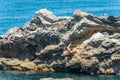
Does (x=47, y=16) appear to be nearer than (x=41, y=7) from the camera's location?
Yes

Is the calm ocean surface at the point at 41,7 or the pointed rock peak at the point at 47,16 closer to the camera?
the pointed rock peak at the point at 47,16

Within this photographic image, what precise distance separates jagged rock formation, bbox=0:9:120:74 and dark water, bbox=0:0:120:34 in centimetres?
2711

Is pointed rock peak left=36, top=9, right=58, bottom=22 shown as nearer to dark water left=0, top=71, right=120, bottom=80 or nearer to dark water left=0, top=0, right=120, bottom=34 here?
dark water left=0, top=71, right=120, bottom=80

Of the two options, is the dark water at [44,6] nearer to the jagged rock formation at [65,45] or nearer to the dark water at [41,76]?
the jagged rock formation at [65,45]

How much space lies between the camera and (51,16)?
280ft

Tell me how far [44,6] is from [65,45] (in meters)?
62.4

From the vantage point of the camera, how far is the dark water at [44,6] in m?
123

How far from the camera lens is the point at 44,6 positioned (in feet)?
464

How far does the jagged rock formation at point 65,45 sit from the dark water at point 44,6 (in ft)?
88.9

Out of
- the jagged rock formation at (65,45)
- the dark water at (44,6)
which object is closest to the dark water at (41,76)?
the jagged rock formation at (65,45)

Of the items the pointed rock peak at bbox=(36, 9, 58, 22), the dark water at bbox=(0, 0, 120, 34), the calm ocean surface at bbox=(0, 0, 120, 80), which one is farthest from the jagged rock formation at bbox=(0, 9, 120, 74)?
the dark water at bbox=(0, 0, 120, 34)

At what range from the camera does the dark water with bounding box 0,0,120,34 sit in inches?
4842

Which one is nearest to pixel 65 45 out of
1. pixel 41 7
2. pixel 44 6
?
pixel 41 7

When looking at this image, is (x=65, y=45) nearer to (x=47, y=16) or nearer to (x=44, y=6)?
(x=47, y=16)
